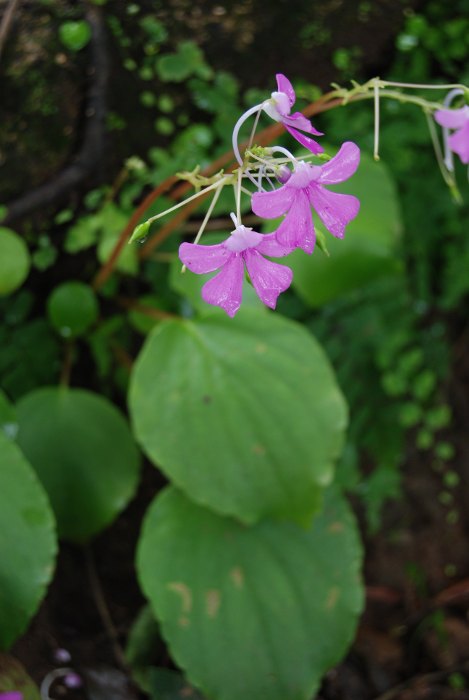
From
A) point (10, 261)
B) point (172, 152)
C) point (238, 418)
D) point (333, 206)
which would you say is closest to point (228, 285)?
point (333, 206)

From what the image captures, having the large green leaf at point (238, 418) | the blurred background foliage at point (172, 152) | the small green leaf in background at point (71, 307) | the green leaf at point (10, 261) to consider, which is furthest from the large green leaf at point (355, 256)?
the green leaf at point (10, 261)

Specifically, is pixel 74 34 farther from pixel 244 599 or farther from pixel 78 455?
pixel 244 599

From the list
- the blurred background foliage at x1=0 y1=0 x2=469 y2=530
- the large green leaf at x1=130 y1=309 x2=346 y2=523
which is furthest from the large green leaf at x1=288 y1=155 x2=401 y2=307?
the large green leaf at x1=130 y1=309 x2=346 y2=523

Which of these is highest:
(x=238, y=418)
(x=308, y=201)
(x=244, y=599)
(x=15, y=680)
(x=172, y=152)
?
(x=308, y=201)

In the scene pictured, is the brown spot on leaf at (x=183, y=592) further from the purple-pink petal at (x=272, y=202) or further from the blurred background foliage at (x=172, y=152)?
the purple-pink petal at (x=272, y=202)

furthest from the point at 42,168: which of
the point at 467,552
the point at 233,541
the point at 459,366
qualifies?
the point at 467,552

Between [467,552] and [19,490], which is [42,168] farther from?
[467,552]
